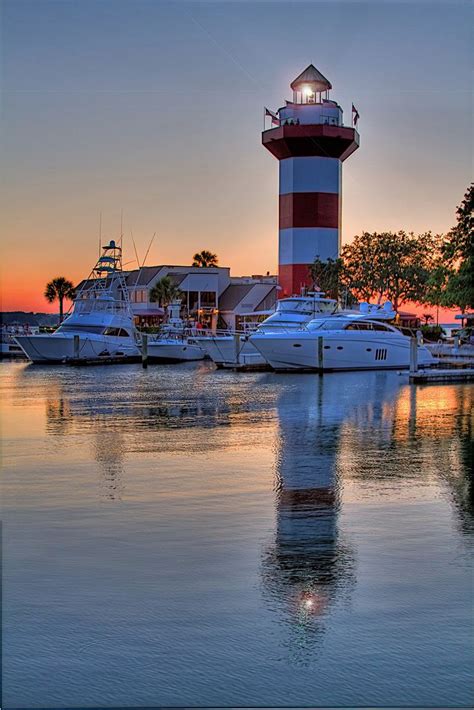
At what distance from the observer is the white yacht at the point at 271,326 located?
4384 centimetres

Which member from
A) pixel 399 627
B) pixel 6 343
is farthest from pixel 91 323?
pixel 399 627

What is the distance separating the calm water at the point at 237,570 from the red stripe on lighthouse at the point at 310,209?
46.0 metres

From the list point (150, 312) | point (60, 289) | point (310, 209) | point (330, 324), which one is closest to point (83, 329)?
point (310, 209)

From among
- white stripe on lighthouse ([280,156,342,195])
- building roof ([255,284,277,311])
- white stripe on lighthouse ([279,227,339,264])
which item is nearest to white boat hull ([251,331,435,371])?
white stripe on lighthouse ([279,227,339,264])

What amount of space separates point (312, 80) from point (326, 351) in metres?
33.6

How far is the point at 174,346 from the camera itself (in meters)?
53.7

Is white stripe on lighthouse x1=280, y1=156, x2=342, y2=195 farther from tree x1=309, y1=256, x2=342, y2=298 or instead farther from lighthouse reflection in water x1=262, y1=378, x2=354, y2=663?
lighthouse reflection in water x1=262, y1=378, x2=354, y2=663

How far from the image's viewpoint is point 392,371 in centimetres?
4128

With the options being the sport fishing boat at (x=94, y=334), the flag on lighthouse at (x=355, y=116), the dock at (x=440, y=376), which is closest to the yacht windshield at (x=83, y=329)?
the sport fishing boat at (x=94, y=334)

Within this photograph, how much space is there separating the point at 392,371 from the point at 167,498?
104 ft

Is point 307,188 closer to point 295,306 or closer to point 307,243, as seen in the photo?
point 307,243

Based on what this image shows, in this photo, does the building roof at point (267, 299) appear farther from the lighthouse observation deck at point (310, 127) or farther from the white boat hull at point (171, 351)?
the white boat hull at point (171, 351)

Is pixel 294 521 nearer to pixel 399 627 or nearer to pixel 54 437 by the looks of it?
pixel 399 627

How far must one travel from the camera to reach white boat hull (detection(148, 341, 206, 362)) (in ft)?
175
